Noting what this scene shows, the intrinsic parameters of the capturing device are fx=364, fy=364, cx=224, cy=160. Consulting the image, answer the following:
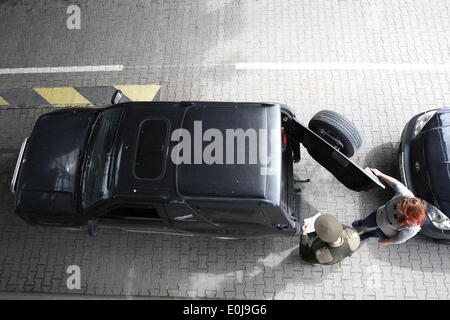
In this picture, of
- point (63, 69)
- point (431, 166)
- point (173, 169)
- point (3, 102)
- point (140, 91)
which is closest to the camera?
point (173, 169)

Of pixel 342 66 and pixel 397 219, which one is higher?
pixel 342 66

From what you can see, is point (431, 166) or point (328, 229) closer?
point (328, 229)

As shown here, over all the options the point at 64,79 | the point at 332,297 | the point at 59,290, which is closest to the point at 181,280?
the point at 59,290

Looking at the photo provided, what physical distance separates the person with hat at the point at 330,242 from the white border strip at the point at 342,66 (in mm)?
3468

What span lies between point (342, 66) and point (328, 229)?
12.7 ft

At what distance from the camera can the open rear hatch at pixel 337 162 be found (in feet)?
14.8

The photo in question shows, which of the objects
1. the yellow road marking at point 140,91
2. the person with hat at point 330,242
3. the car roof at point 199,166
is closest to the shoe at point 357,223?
the person with hat at point 330,242

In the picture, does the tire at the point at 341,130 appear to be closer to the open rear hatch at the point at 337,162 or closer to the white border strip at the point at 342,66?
the open rear hatch at the point at 337,162

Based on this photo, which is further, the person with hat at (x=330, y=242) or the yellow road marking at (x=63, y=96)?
the yellow road marking at (x=63, y=96)

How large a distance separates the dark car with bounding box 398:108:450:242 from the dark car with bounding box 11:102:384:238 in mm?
959

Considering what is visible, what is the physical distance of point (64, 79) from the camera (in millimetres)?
7211

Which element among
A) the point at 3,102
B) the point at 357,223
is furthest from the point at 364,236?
the point at 3,102

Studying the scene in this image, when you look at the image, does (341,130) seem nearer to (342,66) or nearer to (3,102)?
(342,66)

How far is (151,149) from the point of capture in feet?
14.7
